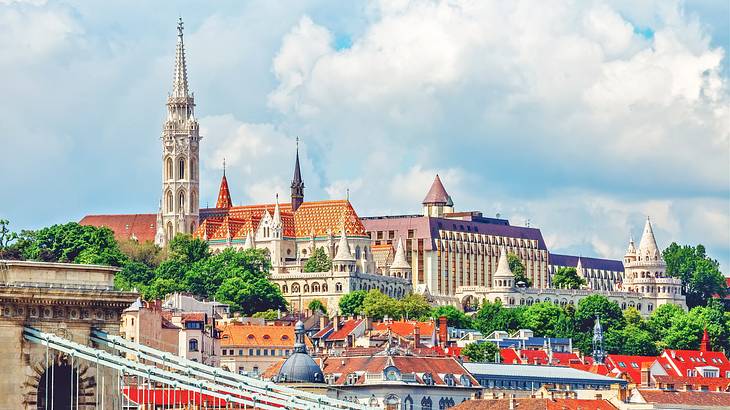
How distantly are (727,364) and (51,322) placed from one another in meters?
104

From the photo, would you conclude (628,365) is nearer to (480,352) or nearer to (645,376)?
(645,376)

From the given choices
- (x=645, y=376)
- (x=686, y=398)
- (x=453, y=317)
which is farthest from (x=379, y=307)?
(x=686, y=398)

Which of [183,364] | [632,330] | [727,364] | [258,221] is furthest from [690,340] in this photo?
[183,364]

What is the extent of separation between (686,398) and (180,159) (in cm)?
9356

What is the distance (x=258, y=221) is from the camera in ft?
633

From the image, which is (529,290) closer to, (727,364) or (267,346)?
(727,364)

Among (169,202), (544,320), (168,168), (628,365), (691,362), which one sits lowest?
(628,365)

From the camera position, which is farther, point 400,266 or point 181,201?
point 181,201

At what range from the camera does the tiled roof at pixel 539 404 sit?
8781 cm

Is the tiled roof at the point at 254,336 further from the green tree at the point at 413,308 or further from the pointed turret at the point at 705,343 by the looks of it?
the pointed turret at the point at 705,343

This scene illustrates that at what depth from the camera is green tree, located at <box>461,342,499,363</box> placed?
12250 cm

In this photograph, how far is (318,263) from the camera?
595 feet

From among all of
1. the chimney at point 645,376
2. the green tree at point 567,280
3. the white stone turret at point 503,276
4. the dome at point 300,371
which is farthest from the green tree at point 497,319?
the dome at point 300,371

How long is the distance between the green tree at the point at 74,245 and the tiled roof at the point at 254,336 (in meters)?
9.98
